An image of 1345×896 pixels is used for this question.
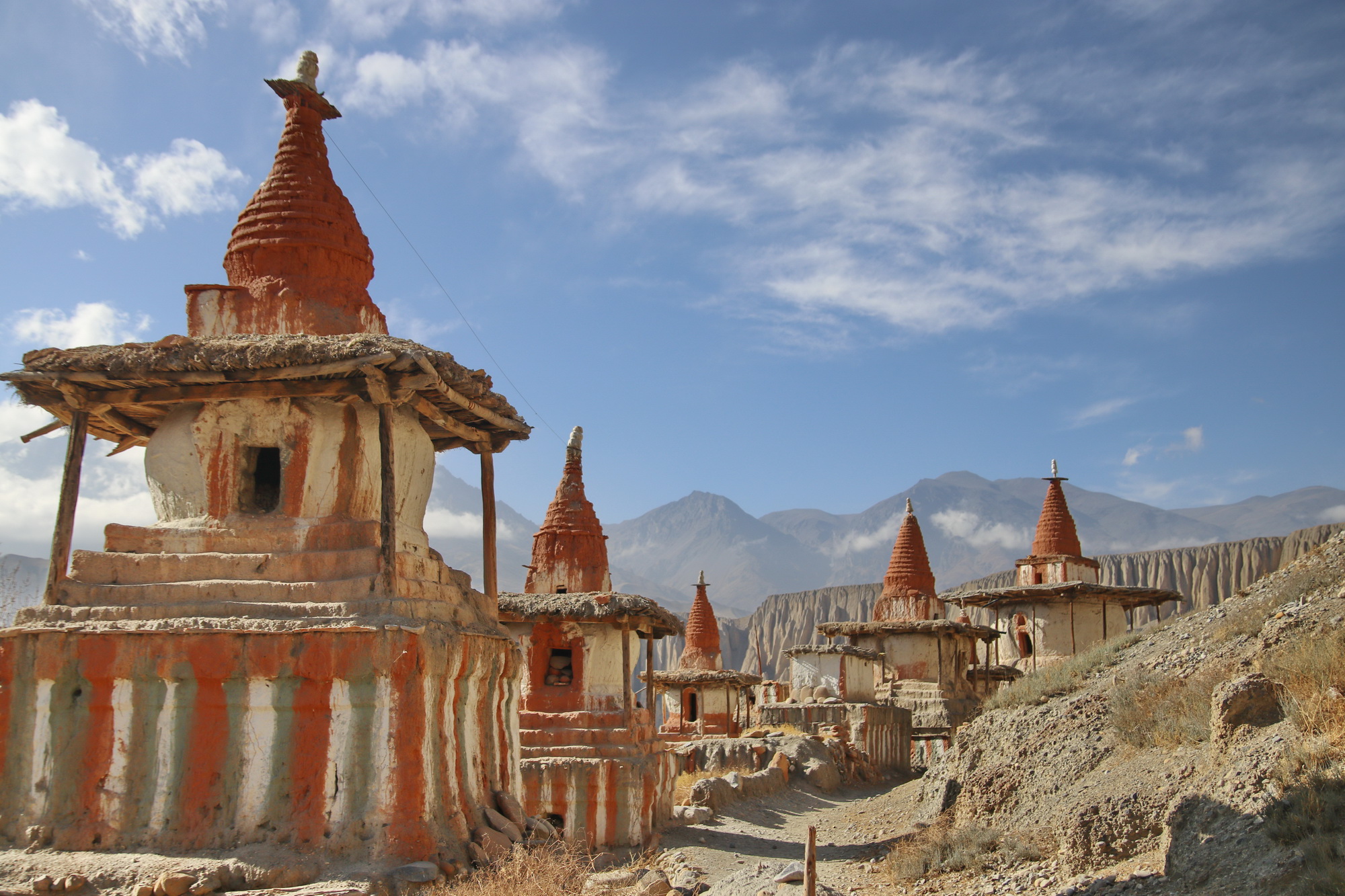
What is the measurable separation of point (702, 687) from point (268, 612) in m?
24.2

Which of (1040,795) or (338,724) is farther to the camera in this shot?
(1040,795)

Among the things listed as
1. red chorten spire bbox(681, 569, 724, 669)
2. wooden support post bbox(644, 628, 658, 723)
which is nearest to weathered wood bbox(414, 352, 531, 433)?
wooden support post bbox(644, 628, 658, 723)

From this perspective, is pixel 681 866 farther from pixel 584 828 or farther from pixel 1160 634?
pixel 1160 634

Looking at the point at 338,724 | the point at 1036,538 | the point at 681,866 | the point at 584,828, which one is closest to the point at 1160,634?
the point at 681,866

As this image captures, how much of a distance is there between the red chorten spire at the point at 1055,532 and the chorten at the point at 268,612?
2150 centimetres

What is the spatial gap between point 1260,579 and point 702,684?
19.9 meters

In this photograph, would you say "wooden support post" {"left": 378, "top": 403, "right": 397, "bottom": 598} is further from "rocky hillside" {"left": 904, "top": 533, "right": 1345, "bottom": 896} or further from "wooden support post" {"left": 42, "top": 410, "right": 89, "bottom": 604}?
"rocky hillside" {"left": 904, "top": 533, "right": 1345, "bottom": 896}

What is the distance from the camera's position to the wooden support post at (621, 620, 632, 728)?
17628mm

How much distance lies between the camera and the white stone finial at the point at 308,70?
12430 mm

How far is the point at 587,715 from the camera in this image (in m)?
17.3

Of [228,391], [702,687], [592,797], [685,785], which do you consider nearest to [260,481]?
[228,391]

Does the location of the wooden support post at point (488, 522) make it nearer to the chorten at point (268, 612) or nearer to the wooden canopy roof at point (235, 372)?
the chorten at point (268, 612)

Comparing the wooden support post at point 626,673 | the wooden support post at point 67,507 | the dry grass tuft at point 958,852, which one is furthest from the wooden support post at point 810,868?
the wooden support post at point 626,673

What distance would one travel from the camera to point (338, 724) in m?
8.80
